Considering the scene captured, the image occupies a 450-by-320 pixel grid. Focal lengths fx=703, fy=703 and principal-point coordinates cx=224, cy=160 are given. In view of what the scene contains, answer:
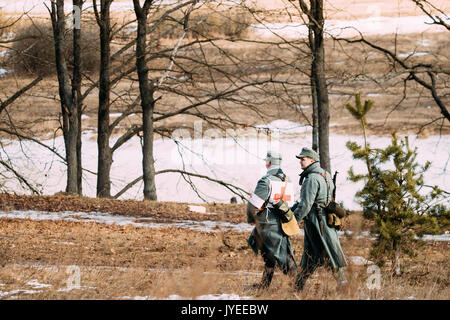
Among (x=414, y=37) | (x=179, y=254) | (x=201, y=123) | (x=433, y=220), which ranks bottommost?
(x=179, y=254)

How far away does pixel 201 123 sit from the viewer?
3700 centimetres

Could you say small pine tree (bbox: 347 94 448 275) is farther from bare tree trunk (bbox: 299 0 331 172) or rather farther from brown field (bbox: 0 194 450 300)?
bare tree trunk (bbox: 299 0 331 172)

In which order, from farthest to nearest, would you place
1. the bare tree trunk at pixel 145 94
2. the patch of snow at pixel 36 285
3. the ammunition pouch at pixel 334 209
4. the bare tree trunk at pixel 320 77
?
the bare tree trunk at pixel 145 94, the bare tree trunk at pixel 320 77, the ammunition pouch at pixel 334 209, the patch of snow at pixel 36 285

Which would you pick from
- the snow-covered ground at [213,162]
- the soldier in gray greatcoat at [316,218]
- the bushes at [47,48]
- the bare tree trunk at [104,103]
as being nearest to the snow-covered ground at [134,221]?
the bare tree trunk at [104,103]

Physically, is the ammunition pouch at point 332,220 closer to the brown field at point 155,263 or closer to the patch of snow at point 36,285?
the brown field at point 155,263

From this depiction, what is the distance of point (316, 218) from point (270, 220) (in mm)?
598

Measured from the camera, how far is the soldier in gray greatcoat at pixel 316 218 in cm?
865

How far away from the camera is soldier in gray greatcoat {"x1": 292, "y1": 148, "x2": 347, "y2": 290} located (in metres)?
8.65

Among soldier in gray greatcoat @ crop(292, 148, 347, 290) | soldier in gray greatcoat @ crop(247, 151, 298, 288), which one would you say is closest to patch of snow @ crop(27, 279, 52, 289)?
soldier in gray greatcoat @ crop(247, 151, 298, 288)

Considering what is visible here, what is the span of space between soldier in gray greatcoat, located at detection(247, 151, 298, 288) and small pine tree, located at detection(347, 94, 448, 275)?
1767mm

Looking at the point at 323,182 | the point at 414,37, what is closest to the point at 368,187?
the point at 323,182

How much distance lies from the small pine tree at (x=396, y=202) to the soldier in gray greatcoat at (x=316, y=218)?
155 cm
